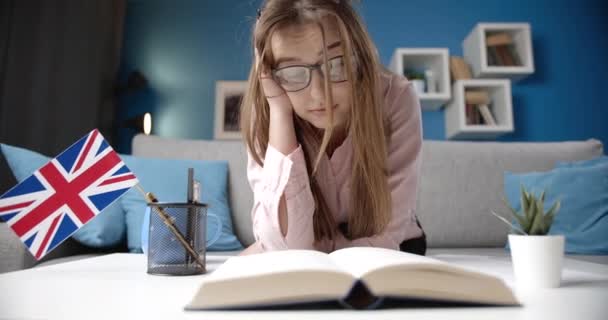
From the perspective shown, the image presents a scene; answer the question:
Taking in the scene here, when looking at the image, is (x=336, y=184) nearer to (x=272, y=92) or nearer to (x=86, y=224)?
(x=272, y=92)

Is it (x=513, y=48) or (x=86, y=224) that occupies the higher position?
(x=513, y=48)

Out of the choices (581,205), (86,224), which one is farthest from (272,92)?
(581,205)

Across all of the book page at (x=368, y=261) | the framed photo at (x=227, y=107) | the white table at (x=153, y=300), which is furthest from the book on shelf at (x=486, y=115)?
the book page at (x=368, y=261)

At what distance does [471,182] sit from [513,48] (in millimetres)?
1574

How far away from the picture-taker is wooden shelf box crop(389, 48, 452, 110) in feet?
9.21

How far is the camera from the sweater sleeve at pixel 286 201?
3.14 feet

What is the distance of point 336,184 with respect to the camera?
3.58ft

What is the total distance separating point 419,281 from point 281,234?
597 mm

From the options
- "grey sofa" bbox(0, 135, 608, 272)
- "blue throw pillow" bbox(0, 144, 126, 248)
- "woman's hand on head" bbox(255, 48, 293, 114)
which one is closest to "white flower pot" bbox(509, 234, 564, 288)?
"woman's hand on head" bbox(255, 48, 293, 114)

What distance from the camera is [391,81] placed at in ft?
3.73

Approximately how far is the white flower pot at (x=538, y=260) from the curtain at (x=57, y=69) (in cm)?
226

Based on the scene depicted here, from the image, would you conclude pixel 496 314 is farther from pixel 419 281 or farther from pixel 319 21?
pixel 319 21

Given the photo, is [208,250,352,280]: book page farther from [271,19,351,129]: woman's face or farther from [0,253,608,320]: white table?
[271,19,351,129]: woman's face

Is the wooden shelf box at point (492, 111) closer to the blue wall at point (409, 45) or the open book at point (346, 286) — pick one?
the blue wall at point (409, 45)
